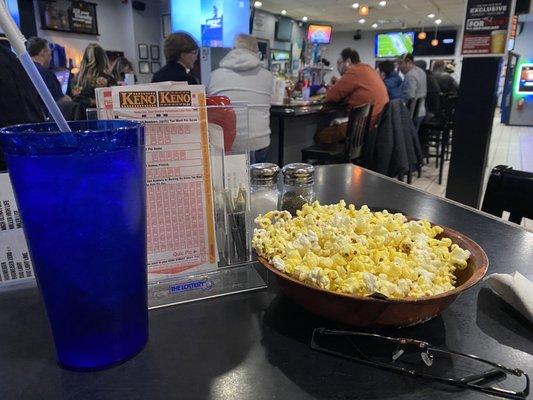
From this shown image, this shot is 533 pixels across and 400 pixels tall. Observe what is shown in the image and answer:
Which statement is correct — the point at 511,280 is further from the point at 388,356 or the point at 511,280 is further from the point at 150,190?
the point at 150,190

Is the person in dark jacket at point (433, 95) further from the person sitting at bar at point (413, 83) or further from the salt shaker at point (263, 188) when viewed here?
the salt shaker at point (263, 188)

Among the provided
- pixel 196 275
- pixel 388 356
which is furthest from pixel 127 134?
pixel 388 356

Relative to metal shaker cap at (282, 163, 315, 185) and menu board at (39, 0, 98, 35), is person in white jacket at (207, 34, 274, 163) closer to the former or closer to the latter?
metal shaker cap at (282, 163, 315, 185)

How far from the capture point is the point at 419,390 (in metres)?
0.50

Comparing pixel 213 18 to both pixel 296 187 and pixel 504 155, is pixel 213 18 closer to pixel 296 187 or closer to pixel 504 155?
pixel 504 155

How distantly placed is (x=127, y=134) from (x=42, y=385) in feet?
1.06

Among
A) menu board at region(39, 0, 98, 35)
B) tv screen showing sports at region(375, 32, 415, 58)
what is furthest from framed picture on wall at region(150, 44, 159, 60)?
tv screen showing sports at region(375, 32, 415, 58)

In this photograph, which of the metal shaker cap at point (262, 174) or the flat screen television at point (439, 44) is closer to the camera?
the metal shaker cap at point (262, 174)

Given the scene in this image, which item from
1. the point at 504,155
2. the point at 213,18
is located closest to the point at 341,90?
the point at 213,18

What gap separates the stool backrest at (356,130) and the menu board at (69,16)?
5.83 metres

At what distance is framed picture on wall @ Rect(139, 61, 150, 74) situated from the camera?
842 cm

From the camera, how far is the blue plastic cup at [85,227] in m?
0.45

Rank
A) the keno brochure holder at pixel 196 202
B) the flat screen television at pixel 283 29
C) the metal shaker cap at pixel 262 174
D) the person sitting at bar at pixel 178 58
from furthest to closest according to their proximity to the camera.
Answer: the flat screen television at pixel 283 29
the person sitting at bar at pixel 178 58
the metal shaker cap at pixel 262 174
the keno brochure holder at pixel 196 202

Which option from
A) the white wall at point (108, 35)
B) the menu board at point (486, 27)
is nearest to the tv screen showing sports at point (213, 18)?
the white wall at point (108, 35)
